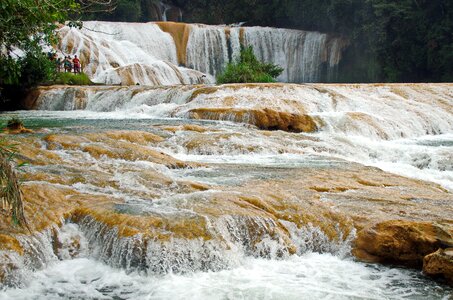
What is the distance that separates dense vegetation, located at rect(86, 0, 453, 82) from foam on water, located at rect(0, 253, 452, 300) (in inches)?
987

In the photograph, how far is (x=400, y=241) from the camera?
5.61m

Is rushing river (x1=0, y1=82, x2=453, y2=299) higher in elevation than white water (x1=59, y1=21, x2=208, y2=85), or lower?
lower

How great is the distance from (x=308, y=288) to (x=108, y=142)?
5.38m

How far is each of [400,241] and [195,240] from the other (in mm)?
2190

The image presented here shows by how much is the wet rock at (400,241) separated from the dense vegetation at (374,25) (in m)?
24.3

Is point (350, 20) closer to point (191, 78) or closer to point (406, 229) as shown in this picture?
point (191, 78)

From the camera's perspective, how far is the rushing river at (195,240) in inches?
188

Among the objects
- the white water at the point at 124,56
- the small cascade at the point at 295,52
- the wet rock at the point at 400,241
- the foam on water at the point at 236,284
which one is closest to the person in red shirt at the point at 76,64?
the white water at the point at 124,56

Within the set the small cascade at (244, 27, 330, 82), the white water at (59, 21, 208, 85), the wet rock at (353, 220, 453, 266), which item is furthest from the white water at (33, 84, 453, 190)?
the small cascade at (244, 27, 330, 82)

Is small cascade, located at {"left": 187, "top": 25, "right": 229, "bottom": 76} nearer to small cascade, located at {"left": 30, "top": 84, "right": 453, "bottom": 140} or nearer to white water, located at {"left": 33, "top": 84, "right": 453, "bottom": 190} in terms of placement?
small cascade, located at {"left": 30, "top": 84, "right": 453, "bottom": 140}

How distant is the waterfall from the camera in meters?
24.6

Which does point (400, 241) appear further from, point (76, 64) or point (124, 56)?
point (124, 56)

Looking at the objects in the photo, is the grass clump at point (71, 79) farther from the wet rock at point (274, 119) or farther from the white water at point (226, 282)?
the white water at point (226, 282)

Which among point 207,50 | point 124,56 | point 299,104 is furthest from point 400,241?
point 207,50
